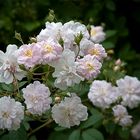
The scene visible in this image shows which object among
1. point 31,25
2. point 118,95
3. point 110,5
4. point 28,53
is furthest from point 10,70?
point 110,5

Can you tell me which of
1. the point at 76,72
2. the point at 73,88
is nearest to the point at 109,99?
the point at 73,88

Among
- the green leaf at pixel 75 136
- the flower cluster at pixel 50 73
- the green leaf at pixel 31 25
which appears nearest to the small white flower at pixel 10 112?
the flower cluster at pixel 50 73

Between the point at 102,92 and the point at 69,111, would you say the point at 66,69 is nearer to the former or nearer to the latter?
the point at 69,111

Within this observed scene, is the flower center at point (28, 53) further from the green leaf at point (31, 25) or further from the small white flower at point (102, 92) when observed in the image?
the green leaf at point (31, 25)

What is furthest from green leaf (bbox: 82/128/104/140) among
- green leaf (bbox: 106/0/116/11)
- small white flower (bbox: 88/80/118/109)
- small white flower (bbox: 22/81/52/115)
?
green leaf (bbox: 106/0/116/11)

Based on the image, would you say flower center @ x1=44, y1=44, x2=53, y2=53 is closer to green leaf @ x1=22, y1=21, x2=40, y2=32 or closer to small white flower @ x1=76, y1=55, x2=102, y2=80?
small white flower @ x1=76, y1=55, x2=102, y2=80

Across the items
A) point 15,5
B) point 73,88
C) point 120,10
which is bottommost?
point 73,88

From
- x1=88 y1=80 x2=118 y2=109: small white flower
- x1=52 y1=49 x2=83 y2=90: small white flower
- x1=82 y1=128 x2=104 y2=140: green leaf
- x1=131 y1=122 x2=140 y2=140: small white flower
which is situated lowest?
x1=82 y1=128 x2=104 y2=140: green leaf

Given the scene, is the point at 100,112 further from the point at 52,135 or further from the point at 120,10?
the point at 120,10
